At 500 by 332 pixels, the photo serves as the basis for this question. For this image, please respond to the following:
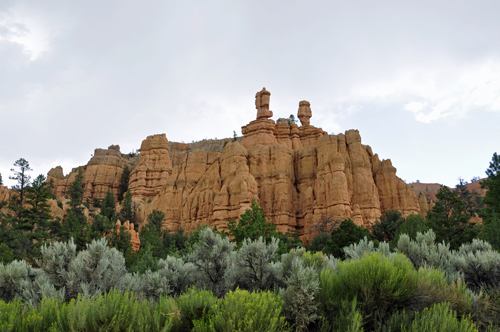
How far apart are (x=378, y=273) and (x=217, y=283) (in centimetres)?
656

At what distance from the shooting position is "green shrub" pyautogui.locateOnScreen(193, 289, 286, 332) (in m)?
8.70

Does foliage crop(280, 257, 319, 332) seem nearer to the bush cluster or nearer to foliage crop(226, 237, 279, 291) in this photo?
the bush cluster

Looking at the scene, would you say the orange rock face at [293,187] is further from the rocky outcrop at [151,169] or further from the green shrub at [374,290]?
the green shrub at [374,290]

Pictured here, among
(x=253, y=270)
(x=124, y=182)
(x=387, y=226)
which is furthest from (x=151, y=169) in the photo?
(x=253, y=270)

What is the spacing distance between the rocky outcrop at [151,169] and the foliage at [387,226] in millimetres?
51303

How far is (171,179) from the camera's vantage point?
2724 inches

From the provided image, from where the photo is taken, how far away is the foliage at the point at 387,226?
1746 inches

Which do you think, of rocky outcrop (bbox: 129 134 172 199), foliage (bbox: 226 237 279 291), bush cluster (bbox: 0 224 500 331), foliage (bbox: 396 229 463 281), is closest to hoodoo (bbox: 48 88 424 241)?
rocky outcrop (bbox: 129 134 172 199)

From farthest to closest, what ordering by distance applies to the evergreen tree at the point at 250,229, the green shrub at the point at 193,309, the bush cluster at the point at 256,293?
the evergreen tree at the point at 250,229
the green shrub at the point at 193,309
the bush cluster at the point at 256,293

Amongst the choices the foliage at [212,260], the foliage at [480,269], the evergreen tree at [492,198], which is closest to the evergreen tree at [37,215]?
the foliage at [212,260]

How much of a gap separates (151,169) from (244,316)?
81761 millimetres

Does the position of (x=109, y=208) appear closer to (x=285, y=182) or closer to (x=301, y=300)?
(x=285, y=182)

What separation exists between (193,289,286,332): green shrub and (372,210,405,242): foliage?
38516mm

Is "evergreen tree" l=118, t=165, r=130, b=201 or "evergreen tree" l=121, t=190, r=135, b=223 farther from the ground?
"evergreen tree" l=118, t=165, r=130, b=201
